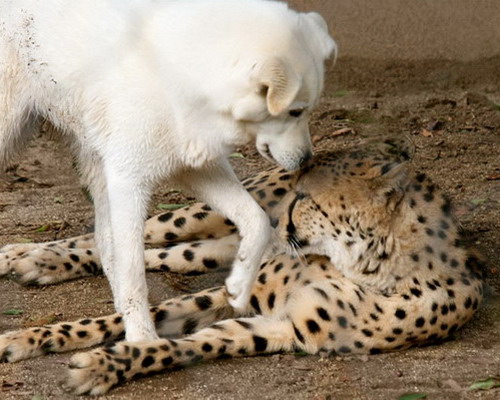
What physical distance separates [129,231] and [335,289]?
993mm

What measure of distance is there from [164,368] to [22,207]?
7.87ft

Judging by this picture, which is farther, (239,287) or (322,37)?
(239,287)

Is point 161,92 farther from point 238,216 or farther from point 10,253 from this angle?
point 10,253

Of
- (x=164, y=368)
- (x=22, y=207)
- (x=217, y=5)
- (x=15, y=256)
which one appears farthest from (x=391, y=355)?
(x=22, y=207)

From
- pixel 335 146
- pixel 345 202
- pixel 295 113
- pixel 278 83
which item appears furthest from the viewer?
pixel 335 146

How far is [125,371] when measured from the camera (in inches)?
178

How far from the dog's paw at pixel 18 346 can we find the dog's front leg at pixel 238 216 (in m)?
0.81

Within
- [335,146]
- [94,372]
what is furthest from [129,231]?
[335,146]

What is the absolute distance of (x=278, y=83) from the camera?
403cm

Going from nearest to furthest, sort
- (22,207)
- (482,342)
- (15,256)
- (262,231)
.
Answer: (262,231) < (482,342) < (15,256) < (22,207)

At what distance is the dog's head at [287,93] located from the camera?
4.04m

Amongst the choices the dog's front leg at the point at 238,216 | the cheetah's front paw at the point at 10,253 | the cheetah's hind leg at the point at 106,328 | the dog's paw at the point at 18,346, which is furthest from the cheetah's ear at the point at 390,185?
the cheetah's front paw at the point at 10,253

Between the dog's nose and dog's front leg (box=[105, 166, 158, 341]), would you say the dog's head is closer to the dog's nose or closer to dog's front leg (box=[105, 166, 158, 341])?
the dog's nose

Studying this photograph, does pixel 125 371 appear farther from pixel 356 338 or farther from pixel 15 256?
pixel 15 256
